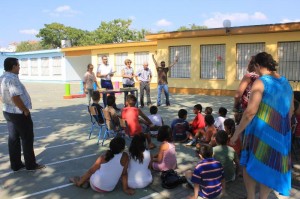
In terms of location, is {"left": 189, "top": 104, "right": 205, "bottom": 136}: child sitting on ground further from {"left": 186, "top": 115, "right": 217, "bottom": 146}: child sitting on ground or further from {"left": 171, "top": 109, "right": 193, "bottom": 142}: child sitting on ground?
{"left": 186, "top": 115, "right": 217, "bottom": 146}: child sitting on ground

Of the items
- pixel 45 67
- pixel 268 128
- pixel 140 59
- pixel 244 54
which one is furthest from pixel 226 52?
pixel 45 67

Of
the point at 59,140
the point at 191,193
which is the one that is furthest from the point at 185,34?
the point at 191,193

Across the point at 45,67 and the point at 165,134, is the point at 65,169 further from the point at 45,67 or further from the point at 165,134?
the point at 45,67

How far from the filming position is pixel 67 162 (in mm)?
5824

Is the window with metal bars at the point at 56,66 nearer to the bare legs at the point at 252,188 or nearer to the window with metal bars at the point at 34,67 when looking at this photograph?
the window with metal bars at the point at 34,67

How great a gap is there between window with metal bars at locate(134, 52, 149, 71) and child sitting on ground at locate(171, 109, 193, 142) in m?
15.6

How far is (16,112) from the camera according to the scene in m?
5.01

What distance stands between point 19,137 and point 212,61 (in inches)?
519

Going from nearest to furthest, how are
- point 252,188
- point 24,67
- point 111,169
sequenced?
point 252,188, point 111,169, point 24,67

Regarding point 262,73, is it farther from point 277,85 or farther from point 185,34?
point 185,34

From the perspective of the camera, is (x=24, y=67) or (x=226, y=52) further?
(x=24, y=67)

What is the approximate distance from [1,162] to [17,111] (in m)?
1.45

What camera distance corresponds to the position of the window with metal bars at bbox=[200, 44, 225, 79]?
54.7ft

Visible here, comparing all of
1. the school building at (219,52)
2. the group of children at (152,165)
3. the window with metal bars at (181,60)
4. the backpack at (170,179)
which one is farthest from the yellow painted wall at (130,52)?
the backpack at (170,179)
